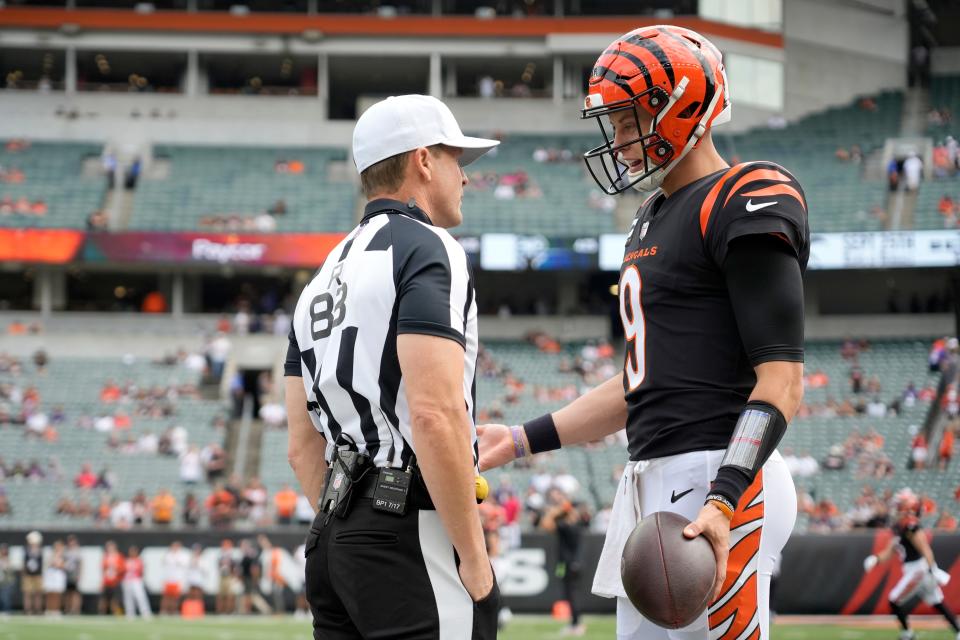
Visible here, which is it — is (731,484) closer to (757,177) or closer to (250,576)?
(757,177)

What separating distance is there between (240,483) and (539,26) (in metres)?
19.6

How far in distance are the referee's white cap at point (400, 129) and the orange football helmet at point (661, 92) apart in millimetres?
419

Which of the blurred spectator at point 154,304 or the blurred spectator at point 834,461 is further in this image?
the blurred spectator at point 154,304

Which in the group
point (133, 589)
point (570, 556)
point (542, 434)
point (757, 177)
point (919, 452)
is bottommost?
point (133, 589)

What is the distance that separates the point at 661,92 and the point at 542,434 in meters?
1.18

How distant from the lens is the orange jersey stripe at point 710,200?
10.7 ft

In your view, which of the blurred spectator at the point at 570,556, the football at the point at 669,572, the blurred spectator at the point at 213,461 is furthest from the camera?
the blurred spectator at the point at 213,461

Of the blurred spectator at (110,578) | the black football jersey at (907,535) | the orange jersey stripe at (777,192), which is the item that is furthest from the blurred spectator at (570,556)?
the orange jersey stripe at (777,192)

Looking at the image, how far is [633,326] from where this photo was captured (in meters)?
3.51

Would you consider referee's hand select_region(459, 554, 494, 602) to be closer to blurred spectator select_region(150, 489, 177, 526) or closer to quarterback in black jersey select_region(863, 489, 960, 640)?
quarterback in black jersey select_region(863, 489, 960, 640)

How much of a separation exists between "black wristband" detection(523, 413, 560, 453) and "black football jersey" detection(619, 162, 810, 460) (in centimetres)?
51

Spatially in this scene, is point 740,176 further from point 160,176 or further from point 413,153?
point 160,176

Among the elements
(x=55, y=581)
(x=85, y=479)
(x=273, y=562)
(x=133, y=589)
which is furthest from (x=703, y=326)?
(x=85, y=479)

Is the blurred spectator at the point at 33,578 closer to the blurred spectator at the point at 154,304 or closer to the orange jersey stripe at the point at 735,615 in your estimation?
the blurred spectator at the point at 154,304
